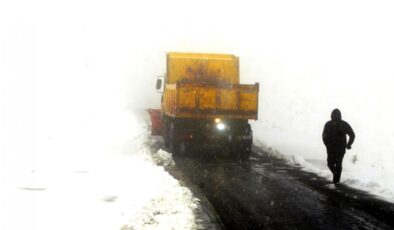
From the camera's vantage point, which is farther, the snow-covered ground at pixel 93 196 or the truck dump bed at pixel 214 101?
the truck dump bed at pixel 214 101

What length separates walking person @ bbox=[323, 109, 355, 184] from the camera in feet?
35.7

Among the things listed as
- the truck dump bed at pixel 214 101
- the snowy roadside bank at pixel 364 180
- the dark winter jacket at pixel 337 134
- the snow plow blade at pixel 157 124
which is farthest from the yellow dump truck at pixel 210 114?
the dark winter jacket at pixel 337 134

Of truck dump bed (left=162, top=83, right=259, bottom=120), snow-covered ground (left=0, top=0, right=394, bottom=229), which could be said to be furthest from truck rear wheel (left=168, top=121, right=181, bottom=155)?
snow-covered ground (left=0, top=0, right=394, bottom=229)

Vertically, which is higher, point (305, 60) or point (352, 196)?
point (305, 60)

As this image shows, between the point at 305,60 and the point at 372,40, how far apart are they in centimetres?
972

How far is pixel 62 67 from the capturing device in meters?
65.5

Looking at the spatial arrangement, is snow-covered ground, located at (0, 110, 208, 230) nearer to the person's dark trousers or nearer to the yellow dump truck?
the yellow dump truck

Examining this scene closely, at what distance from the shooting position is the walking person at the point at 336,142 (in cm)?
1088

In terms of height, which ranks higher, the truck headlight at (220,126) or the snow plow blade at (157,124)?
the truck headlight at (220,126)

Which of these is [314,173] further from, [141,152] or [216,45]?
[216,45]

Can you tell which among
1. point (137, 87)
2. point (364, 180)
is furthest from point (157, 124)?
point (137, 87)

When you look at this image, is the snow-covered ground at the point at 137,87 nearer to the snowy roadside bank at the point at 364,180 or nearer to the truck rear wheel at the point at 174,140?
the snowy roadside bank at the point at 364,180

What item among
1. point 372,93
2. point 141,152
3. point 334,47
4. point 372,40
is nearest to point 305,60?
point 334,47

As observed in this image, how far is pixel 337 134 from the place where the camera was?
1105 cm
